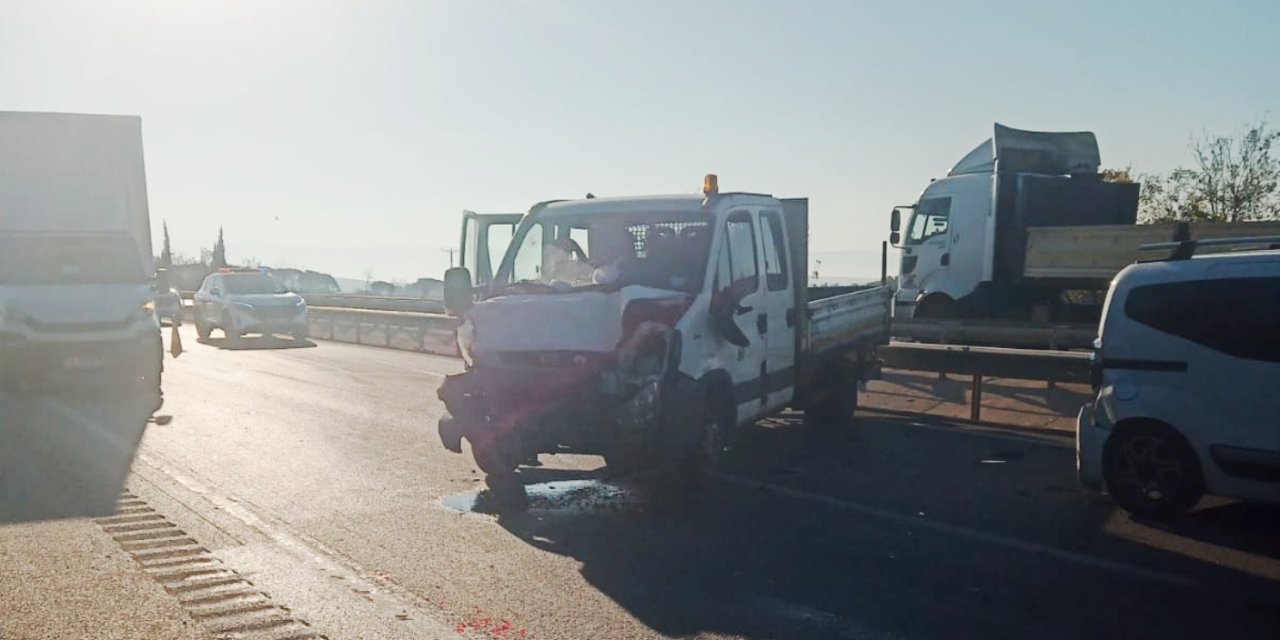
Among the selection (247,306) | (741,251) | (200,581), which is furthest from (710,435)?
(247,306)

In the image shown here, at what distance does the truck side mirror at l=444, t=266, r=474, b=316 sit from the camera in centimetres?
905

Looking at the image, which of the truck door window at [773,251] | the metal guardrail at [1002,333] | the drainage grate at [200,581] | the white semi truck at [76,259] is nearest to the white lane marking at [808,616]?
the drainage grate at [200,581]

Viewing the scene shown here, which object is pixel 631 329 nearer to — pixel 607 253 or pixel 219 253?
pixel 607 253

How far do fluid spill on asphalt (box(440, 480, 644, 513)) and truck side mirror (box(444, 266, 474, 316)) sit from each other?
148 cm

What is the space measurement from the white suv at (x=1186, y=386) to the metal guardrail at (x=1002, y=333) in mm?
7576

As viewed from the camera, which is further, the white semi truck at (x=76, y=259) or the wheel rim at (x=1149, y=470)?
the white semi truck at (x=76, y=259)

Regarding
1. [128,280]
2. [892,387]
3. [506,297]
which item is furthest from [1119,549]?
[128,280]

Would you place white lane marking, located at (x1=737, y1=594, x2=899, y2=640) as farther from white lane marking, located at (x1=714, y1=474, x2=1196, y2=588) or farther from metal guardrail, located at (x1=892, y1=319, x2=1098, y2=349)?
metal guardrail, located at (x1=892, y1=319, x2=1098, y2=349)

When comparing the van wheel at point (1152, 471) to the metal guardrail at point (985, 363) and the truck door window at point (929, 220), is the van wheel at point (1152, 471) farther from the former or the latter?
the truck door window at point (929, 220)

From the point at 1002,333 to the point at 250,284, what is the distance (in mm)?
17849

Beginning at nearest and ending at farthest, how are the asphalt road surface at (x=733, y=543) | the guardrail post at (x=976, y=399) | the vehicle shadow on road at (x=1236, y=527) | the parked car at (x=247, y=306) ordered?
the asphalt road surface at (x=733, y=543) < the vehicle shadow on road at (x=1236, y=527) < the guardrail post at (x=976, y=399) < the parked car at (x=247, y=306)

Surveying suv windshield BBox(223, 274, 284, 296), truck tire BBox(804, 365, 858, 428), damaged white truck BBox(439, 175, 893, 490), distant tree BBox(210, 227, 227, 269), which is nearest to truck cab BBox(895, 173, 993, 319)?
truck tire BBox(804, 365, 858, 428)

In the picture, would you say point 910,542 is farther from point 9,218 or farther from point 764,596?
point 9,218

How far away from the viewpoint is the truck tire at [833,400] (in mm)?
11773
